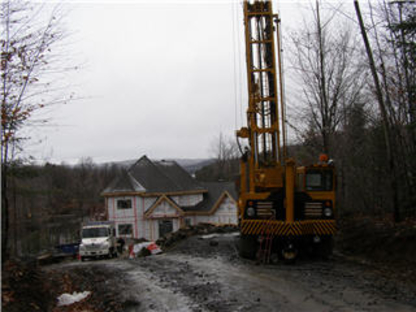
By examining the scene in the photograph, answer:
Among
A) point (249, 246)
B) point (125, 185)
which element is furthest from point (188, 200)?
point (249, 246)

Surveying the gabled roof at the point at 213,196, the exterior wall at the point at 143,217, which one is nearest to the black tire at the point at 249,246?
the gabled roof at the point at 213,196

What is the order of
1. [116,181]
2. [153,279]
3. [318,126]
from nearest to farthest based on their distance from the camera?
[153,279] → [318,126] → [116,181]

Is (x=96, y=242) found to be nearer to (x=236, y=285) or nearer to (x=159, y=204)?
(x=236, y=285)

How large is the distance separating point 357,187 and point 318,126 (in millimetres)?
4156

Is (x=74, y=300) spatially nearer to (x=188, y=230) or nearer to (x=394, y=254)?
(x=394, y=254)

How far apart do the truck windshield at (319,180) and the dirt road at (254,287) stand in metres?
2.26

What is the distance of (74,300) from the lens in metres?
10.4

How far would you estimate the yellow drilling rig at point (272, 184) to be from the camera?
43.0 feet

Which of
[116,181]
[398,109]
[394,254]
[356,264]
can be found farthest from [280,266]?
[116,181]

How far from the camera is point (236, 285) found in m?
10.0

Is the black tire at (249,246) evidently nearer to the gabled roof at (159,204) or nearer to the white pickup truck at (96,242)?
the white pickup truck at (96,242)

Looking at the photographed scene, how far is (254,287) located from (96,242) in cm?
1767

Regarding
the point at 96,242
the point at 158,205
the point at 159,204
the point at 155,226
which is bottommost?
the point at 155,226

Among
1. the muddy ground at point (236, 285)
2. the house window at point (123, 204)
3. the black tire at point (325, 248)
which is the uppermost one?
the house window at point (123, 204)
